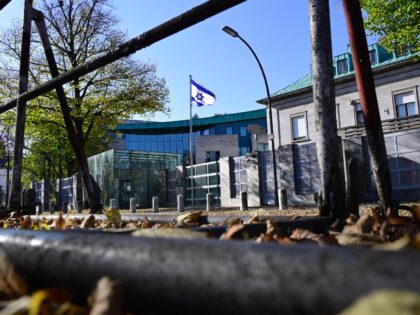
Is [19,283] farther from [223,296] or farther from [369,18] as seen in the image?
[369,18]

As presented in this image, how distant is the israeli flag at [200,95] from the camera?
27.1m

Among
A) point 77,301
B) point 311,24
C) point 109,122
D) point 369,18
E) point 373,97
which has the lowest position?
point 77,301

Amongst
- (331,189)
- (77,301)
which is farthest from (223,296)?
(331,189)

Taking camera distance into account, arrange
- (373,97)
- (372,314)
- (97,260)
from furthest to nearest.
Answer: (373,97)
(97,260)
(372,314)

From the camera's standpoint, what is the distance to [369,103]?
1.70 m

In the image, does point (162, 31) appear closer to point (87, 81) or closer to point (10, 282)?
point (10, 282)

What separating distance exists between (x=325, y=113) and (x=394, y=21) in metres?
19.4

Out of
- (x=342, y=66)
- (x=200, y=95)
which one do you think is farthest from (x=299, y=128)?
(x=200, y=95)

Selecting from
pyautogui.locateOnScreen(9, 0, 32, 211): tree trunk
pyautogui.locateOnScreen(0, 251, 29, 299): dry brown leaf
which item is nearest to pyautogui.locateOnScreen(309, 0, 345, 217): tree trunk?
pyautogui.locateOnScreen(0, 251, 29, 299): dry brown leaf

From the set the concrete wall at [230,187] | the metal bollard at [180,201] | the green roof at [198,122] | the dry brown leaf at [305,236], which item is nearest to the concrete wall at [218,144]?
the green roof at [198,122]

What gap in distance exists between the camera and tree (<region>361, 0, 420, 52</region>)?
17203 mm

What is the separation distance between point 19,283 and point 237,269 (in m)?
0.54

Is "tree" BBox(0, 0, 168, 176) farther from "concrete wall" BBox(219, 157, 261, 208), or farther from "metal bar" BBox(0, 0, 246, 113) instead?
"metal bar" BBox(0, 0, 246, 113)

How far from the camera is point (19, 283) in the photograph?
833mm
